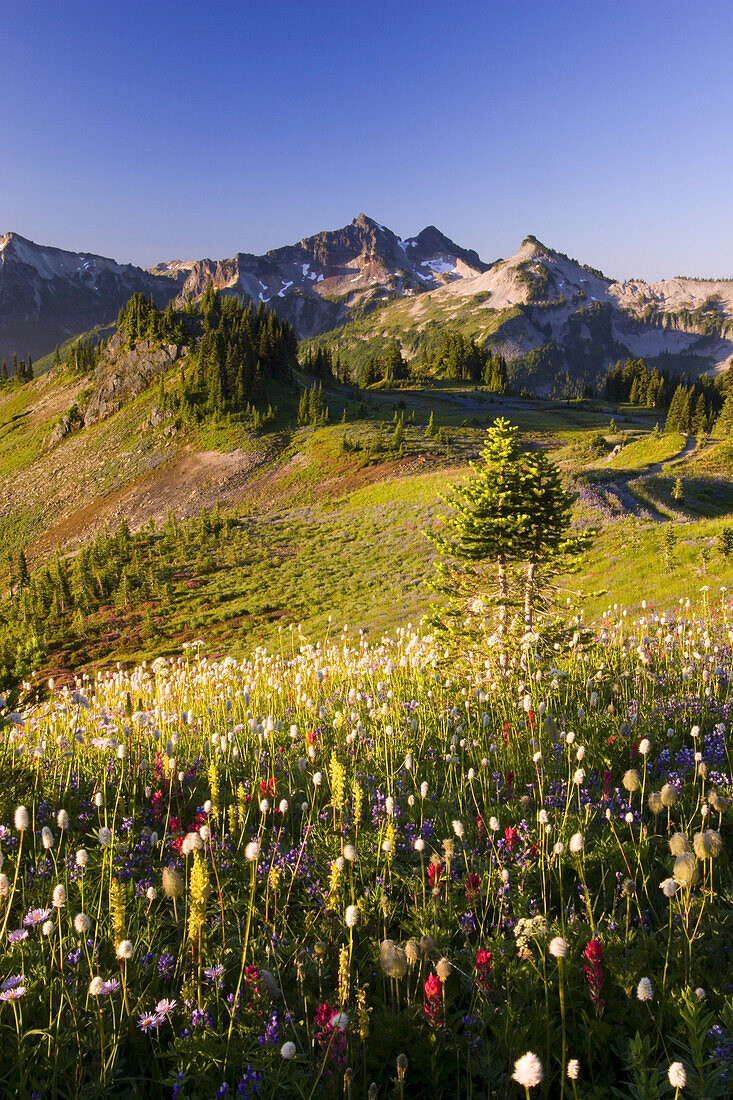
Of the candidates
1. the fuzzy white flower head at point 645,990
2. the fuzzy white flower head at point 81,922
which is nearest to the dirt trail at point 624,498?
the fuzzy white flower head at point 645,990

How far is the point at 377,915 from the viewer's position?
293 centimetres

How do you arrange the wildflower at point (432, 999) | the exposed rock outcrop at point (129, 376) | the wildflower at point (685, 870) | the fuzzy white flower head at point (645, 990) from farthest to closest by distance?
1. the exposed rock outcrop at point (129, 376)
2. the wildflower at point (685, 870)
3. the wildflower at point (432, 999)
4. the fuzzy white flower head at point (645, 990)

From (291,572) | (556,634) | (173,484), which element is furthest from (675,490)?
(173,484)

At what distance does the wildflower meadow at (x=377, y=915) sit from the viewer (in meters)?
2.15

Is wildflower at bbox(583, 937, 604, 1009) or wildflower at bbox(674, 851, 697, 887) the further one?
wildflower at bbox(674, 851, 697, 887)

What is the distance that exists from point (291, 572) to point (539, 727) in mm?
32299

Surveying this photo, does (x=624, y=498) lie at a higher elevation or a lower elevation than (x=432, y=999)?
lower

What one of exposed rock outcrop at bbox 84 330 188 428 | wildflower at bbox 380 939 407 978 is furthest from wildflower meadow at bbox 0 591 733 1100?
exposed rock outcrop at bbox 84 330 188 428

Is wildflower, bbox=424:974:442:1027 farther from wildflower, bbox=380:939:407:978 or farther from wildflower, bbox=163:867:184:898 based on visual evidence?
wildflower, bbox=163:867:184:898

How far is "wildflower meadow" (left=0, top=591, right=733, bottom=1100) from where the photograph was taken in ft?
7.07

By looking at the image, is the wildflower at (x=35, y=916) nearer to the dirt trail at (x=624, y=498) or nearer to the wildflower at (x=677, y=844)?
the wildflower at (x=677, y=844)

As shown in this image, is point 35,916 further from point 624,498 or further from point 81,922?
point 624,498

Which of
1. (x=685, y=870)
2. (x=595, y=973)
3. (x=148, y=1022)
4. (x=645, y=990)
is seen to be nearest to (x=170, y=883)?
(x=148, y=1022)

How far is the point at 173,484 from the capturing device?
6475 centimetres
